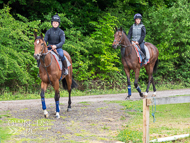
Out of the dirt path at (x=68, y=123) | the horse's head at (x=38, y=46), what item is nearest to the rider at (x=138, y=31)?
the dirt path at (x=68, y=123)

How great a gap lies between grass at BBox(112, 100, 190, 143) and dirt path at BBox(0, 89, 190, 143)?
28 centimetres

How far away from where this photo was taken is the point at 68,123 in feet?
25.7

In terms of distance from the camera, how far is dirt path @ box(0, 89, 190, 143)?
6.51 metres

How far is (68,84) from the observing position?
32.1 ft

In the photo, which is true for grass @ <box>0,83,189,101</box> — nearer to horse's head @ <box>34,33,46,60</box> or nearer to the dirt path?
the dirt path

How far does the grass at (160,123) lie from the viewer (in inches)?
264

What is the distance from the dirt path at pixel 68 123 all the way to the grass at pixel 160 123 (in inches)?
11.0

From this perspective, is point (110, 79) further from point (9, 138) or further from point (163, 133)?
point (9, 138)

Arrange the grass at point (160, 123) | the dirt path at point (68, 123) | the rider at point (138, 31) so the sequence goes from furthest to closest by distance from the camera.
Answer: the rider at point (138, 31) → the grass at point (160, 123) → the dirt path at point (68, 123)

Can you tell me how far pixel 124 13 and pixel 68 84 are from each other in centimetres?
1039

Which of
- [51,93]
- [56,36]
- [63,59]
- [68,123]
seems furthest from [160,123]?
[51,93]

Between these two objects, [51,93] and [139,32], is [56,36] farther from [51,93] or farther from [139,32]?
[51,93]

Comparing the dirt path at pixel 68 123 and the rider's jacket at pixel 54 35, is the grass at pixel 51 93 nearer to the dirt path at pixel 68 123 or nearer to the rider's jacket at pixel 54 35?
the dirt path at pixel 68 123

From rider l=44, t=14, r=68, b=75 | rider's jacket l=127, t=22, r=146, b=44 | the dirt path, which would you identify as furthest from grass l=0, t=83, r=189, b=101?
rider l=44, t=14, r=68, b=75
